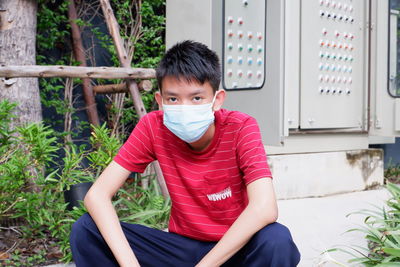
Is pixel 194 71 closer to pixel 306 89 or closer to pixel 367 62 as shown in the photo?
pixel 306 89

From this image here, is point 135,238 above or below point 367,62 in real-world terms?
below

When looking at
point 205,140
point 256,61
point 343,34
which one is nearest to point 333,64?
point 343,34

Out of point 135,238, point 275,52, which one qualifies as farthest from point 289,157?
point 135,238

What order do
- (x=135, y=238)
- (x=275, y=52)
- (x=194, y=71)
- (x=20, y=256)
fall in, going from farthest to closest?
1. (x=275, y=52)
2. (x=20, y=256)
3. (x=135, y=238)
4. (x=194, y=71)

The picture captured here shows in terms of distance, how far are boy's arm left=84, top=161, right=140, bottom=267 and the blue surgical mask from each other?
0.31m

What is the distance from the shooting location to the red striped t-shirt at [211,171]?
200cm

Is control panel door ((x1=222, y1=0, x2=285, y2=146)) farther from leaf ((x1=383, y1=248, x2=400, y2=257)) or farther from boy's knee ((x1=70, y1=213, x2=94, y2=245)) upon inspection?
boy's knee ((x1=70, y1=213, x2=94, y2=245))

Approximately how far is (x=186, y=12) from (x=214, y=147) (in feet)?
8.82

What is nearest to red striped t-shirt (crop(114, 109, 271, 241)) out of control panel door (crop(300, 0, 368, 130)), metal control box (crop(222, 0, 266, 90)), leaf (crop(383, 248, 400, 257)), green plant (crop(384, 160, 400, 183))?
leaf (crop(383, 248, 400, 257))

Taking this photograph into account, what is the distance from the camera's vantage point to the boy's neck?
79.8 inches

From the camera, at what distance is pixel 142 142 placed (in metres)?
2.13

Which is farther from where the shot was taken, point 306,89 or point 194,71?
point 306,89

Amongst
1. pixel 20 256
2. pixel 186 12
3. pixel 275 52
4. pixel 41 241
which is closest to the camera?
pixel 20 256

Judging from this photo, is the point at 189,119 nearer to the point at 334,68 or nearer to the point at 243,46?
the point at 243,46
